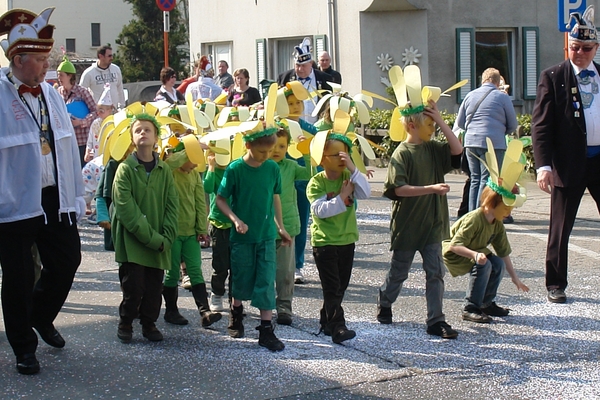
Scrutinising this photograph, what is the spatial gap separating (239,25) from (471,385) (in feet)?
62.0

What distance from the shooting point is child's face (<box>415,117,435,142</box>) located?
5.92m

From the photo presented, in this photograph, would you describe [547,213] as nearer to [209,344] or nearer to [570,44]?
[570,44]

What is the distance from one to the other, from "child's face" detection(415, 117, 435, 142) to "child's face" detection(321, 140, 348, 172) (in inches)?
20.1

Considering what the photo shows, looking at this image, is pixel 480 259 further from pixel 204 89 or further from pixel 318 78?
pixel 204 89

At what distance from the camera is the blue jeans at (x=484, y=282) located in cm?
632

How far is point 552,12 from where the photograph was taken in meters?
20.0

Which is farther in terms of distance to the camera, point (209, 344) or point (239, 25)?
point (239, 25)

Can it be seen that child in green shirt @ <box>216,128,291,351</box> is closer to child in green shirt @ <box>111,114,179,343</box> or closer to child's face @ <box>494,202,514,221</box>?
child in green shirt @ <box>111,114,179,343</box>

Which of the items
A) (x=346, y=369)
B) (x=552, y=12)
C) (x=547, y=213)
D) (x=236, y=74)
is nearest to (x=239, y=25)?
(x=552, y=12)

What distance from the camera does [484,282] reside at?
632cm

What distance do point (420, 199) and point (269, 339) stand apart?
1.33 meters

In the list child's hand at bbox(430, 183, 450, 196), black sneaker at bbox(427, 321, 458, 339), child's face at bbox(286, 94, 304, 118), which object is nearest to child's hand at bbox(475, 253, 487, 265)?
black sneaker at bbox(427, 321, 458, 339)

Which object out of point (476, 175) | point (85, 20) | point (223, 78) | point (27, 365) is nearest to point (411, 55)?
point (223, 78)

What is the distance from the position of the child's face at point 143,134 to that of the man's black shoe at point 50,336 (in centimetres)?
126
